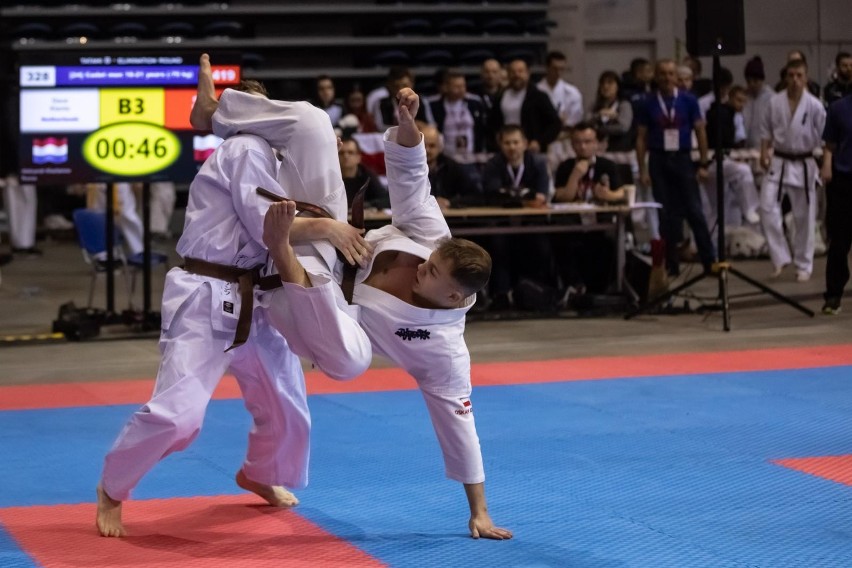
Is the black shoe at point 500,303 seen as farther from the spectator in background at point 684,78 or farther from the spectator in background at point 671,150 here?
the spectator in background at point 684,78

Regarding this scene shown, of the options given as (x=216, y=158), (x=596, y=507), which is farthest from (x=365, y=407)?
(x=216, y=158)

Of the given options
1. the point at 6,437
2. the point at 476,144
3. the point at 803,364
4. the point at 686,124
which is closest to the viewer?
the point at 6,437

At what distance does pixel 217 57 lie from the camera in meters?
8.58

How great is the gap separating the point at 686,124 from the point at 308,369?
487 cm

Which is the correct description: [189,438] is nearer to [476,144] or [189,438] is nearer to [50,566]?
[50,566]

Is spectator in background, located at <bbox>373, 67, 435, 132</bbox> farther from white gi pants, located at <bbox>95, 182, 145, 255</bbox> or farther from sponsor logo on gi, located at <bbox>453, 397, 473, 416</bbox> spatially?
sponsor logo on gi, located at <bbox>453, 397, 473, 416</bbox>

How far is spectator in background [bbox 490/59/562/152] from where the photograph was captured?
11812 mm

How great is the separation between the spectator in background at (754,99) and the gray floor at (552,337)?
11.2 feet

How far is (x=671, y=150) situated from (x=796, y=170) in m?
1.13

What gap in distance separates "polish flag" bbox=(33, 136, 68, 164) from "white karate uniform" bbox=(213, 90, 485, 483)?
4626mm

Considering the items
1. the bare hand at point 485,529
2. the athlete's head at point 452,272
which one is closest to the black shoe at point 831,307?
the bare hand at point 485,529

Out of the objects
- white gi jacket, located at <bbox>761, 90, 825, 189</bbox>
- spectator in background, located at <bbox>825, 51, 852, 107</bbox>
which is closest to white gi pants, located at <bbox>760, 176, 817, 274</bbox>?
white gi jacket, located at <bbox>761, 90, 825, 189</bbox>

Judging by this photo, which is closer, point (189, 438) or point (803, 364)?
point (189, 438)

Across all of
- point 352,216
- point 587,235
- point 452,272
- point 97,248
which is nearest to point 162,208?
point 97,248
